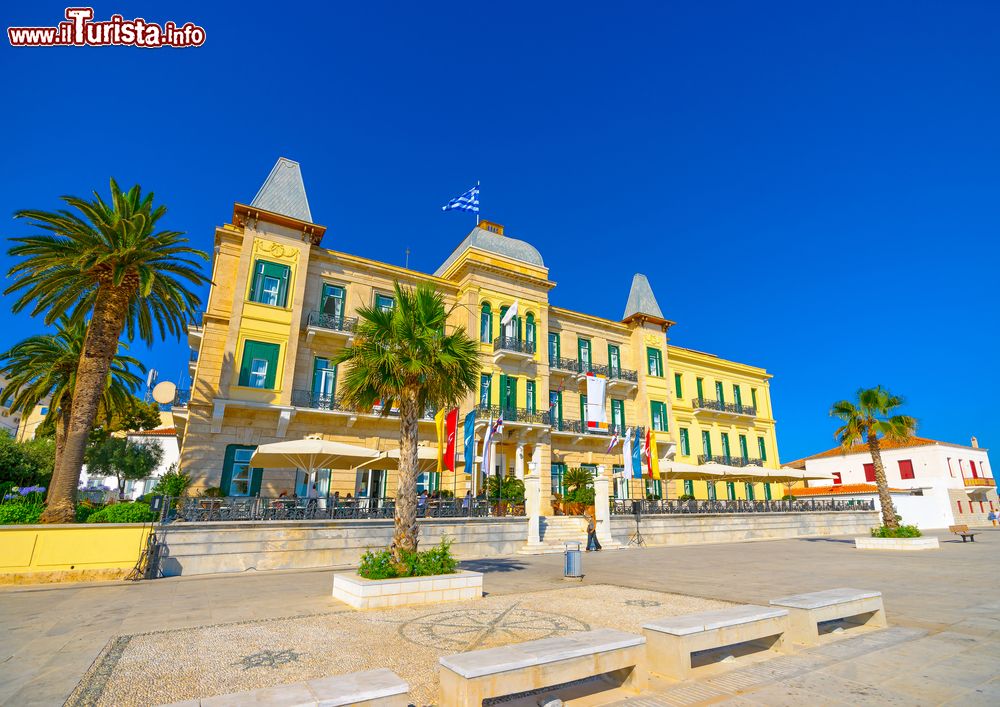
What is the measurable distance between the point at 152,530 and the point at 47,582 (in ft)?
7.30

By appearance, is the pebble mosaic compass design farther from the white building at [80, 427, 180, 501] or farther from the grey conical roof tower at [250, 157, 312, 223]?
the white building at [80, 427, 180, 501]

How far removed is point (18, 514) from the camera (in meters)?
13.0

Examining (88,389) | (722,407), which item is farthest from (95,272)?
(722,407)

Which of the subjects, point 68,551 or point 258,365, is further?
point 258,365

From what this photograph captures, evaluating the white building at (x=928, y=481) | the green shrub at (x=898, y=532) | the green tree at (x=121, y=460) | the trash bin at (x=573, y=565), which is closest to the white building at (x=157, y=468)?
the green tree at (x=121, y=460)

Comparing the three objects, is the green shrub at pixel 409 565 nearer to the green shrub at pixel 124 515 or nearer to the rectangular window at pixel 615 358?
the green shrub at pixel 124 515

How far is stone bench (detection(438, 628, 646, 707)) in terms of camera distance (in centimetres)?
394

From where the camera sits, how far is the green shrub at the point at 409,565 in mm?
9609

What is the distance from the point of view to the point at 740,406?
36.4 metres

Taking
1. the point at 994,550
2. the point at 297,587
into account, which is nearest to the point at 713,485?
the point at 994,550

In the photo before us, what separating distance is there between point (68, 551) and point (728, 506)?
28.2 metres

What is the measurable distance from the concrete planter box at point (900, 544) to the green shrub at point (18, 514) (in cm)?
2846

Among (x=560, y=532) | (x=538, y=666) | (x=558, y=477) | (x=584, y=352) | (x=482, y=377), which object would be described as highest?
(x=584, y=352)

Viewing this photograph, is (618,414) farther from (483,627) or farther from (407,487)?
(483,627)
